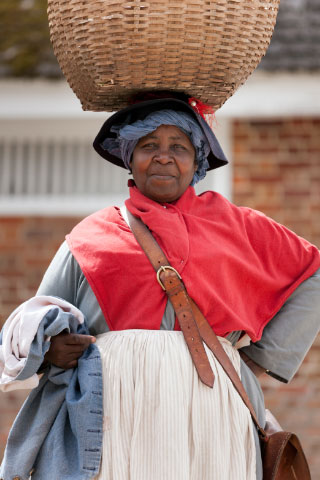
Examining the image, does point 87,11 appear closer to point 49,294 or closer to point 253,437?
point 49,294

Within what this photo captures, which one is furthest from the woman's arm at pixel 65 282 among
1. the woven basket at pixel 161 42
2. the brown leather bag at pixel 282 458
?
the brown leather bag at pixel 282 458

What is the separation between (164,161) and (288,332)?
0.82 m

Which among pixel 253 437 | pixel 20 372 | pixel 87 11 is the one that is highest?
pixel 87 11

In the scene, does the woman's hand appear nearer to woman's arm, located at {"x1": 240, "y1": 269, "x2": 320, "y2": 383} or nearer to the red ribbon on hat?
woman's arm, located at {"x1": 240, "y1": 269, "x2": 320, "y2": 383}

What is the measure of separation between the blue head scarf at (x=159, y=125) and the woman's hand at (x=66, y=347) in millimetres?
715

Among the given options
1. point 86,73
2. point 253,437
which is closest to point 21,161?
point 86,73

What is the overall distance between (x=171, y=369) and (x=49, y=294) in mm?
573

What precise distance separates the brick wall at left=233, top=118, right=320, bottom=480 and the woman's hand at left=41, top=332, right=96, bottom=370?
146 inches

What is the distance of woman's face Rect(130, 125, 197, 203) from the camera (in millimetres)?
3461

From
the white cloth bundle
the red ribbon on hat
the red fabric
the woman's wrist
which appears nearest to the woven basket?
the red ribbon on hat

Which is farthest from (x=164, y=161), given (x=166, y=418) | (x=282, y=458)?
(x=282, y=458)

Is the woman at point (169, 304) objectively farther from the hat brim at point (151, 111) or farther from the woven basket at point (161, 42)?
the woven basket at point (161, 42)

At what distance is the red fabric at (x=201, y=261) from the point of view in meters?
3.38

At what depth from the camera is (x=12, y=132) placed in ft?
24.4
